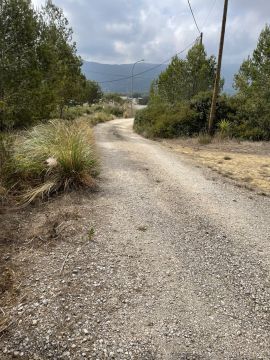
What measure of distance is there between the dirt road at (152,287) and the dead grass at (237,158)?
2.30 m

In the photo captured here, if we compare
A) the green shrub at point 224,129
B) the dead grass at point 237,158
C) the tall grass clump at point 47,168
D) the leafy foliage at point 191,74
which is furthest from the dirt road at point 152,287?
the leafy foliage at point 191,74

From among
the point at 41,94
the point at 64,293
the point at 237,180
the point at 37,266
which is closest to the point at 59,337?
the point at 64,293

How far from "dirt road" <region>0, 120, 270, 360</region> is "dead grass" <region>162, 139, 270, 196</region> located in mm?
2297

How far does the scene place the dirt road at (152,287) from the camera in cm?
263

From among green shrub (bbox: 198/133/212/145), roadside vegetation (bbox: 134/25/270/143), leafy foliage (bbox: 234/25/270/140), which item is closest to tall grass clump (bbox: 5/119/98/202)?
green shrub (bbox: 198/133/212/145)

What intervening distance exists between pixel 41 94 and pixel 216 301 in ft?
38.7

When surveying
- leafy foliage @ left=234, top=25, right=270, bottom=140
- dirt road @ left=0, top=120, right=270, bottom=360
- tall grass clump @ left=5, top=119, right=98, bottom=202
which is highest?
leafy foliage @ left=234, top=25, right=270, bottom=140

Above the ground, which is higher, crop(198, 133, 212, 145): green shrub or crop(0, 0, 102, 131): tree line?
crop(0, 0, 102, 131): tree line

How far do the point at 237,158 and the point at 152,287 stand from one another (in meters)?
8.81

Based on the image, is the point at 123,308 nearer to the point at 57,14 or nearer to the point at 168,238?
the point at 168,238

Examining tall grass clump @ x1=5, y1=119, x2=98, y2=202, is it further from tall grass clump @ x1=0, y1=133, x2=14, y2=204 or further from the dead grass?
the dead grass

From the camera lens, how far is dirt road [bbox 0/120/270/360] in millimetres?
2635

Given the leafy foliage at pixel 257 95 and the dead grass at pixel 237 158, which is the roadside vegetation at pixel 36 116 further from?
the leafy foliage at pixel 257 95

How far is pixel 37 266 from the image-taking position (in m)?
3.71
